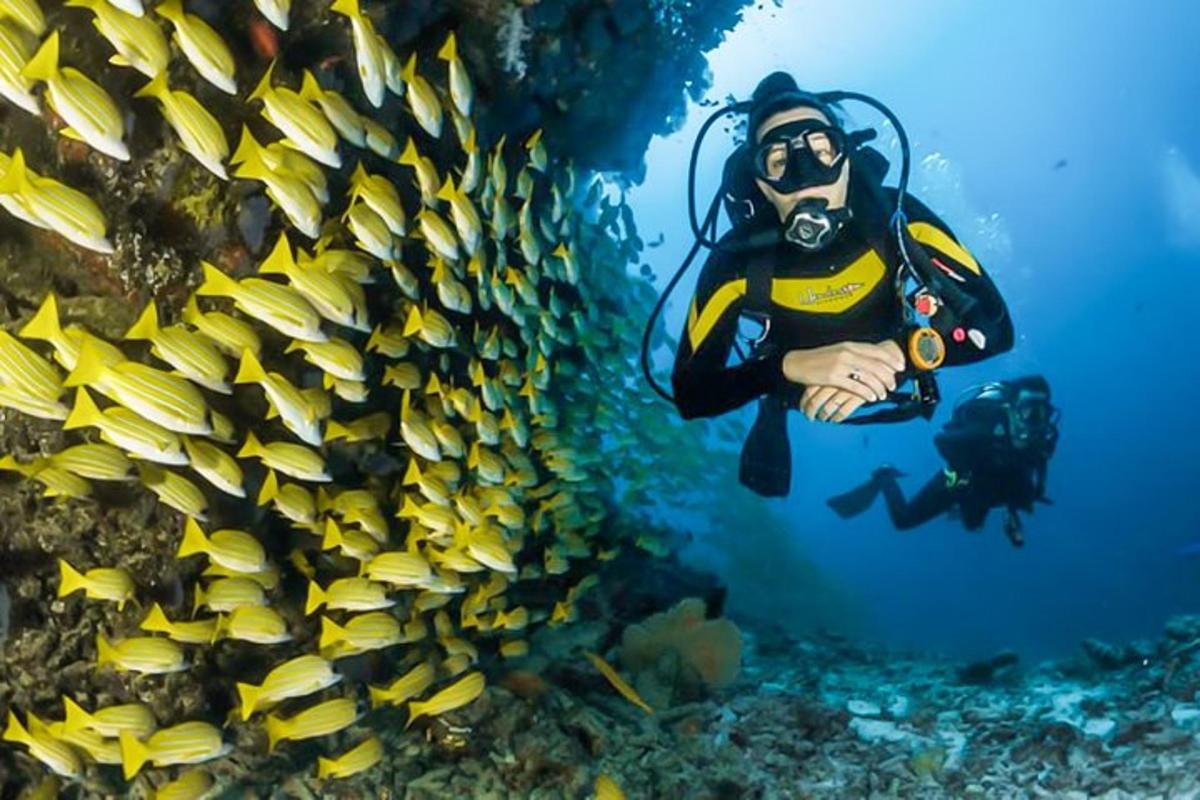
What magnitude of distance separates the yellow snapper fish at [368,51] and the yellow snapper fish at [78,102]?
1.09 meters

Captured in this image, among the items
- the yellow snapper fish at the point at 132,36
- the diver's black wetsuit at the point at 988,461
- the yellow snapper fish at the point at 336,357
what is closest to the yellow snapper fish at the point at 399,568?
the yellow snapper fish at the point at 336,357

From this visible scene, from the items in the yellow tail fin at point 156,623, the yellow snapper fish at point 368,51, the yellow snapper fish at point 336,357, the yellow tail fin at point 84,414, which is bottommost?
the yellow tail fin at point 156,623

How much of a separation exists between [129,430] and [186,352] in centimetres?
39

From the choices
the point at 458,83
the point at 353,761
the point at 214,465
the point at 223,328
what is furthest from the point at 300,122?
the point at 353,761

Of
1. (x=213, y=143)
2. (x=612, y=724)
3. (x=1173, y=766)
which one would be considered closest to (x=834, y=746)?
(x=612, y=724)

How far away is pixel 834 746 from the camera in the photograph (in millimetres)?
5660

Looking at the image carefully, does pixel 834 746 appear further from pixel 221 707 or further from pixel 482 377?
pixel 221 707

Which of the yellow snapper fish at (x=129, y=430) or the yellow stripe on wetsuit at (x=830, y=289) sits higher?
the yellow stripe on wetsuit at (x=830, y=289)

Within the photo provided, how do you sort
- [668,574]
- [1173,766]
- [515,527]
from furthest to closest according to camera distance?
[668,574], [515,527], [1173,766]

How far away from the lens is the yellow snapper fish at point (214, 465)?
379cm

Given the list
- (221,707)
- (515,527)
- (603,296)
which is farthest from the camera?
(603,296)

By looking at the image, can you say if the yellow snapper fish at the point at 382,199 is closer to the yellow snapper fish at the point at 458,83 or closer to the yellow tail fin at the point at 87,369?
the yellow snapper fish at the point at 458,83

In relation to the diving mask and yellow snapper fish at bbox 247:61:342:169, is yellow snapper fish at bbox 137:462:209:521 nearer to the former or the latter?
yellow snapper fish at bbox 247:61:342:169

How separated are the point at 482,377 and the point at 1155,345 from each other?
8871cm
